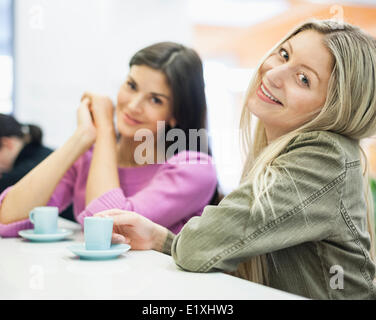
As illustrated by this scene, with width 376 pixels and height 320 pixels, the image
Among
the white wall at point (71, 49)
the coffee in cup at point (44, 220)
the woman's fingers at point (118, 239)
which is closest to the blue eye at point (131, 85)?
the coffee in cup at point (44, 220)

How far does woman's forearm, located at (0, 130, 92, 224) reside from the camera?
133 cm

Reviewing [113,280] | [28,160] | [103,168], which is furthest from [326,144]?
[28,160]

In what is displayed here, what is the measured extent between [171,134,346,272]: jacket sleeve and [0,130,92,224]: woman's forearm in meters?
0.63

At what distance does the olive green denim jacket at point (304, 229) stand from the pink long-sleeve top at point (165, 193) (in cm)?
40

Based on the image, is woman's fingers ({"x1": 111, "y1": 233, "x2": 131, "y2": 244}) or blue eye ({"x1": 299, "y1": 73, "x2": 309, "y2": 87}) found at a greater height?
blue eye ({"x1": 299, "y1": 73, "x2": 309, "y2": 87})

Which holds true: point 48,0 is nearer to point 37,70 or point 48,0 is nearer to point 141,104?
point 37,70

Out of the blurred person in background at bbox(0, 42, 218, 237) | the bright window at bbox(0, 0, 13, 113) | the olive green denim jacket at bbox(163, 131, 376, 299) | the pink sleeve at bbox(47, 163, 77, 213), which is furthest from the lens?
the bright window at bbox(0, 0, 13, 113)

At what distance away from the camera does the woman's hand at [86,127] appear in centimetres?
146

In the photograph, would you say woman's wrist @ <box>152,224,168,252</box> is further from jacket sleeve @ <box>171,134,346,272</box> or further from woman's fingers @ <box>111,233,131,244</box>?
jacket sleeve @ <box>171,134,346,272</box>

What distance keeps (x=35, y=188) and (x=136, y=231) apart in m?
0.42

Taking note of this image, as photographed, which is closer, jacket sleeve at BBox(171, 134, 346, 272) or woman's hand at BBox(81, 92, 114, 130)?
jacket sleeve at BBox(171, 134, 346, 272)

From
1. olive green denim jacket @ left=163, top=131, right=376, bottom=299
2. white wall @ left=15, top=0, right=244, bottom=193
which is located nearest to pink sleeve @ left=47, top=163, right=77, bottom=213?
olive green denim jacket @ left=163, top=131, right=376, bottom=299

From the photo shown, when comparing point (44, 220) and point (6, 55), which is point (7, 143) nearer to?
point (44, 220)

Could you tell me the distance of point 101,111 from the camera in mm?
1548
